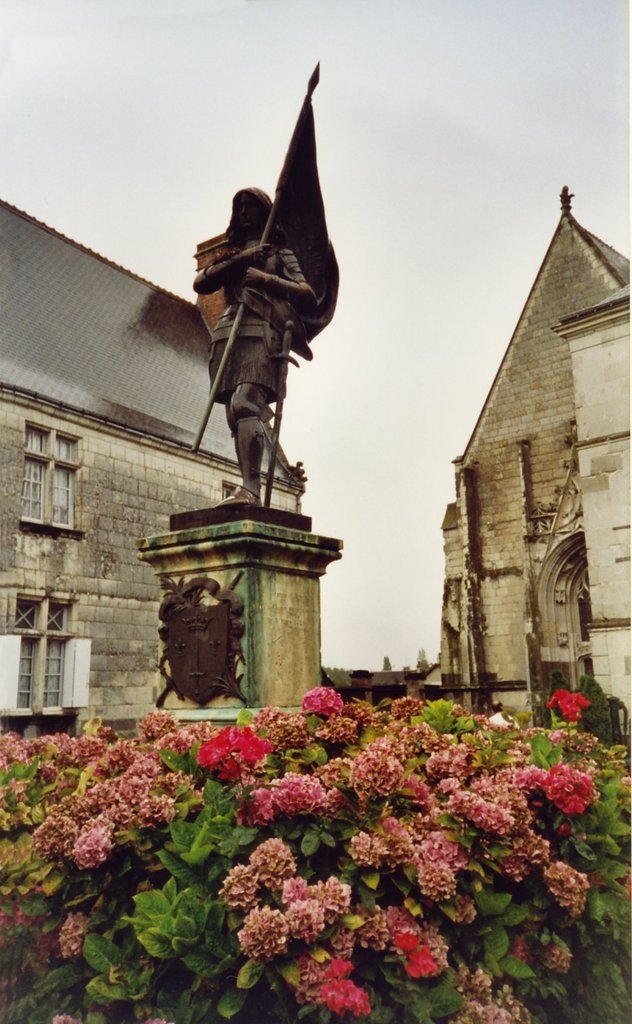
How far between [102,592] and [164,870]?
1085 centimetres

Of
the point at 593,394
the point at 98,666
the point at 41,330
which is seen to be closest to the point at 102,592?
the point at 98,666

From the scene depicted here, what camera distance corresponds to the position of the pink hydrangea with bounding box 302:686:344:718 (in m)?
3.21

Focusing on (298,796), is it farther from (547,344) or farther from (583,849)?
(547,344)

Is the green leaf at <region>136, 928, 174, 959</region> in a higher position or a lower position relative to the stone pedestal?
lower

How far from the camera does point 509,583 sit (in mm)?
17609

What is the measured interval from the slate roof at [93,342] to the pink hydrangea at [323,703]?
10165 mm

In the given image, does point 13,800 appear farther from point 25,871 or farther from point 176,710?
point 176,710

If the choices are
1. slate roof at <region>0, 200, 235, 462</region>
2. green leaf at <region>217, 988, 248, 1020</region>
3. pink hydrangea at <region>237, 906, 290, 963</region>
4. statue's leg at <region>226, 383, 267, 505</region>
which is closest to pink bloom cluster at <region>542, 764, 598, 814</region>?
pink hydrangea at <region>237, 906, 290, 963</region>

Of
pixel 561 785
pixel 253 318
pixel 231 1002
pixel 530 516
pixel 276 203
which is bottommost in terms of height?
pixel 231 1002

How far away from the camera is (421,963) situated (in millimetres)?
2250

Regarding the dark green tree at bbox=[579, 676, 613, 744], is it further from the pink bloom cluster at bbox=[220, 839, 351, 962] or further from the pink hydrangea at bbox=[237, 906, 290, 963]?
the pink hydrangea at bbox=[237, 906, 290, 963]

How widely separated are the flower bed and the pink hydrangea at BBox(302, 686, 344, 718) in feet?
0.46

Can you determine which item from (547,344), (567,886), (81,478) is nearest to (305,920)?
(567,886)

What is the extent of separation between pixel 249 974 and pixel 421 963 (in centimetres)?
48
